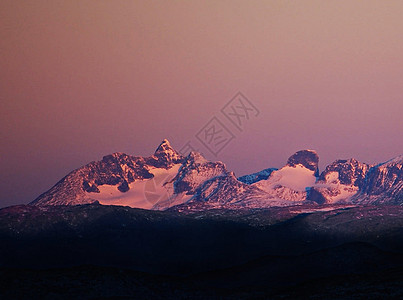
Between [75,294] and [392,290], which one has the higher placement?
[75,294]

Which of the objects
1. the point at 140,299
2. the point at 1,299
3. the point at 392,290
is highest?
the point at 1,299

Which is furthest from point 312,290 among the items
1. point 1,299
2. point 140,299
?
point 1,299

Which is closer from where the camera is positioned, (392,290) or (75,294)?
(392,290)

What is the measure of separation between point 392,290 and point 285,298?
101 ft

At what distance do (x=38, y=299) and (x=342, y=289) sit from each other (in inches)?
3849

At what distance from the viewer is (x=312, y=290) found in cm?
19475

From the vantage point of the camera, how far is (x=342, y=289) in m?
195

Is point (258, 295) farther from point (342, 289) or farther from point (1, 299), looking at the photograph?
point (1, 299)

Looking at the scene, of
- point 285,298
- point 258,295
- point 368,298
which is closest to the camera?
point 368,298

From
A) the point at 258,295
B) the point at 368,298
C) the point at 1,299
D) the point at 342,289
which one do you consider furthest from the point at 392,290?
the point at 1,299

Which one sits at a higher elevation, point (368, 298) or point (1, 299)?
point (1, 299)

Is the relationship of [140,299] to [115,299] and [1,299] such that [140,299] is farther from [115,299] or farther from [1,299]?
[1,299]

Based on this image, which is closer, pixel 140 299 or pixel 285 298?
pixel 285 298

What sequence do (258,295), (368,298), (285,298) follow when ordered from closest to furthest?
(368,298)
(285,298)
(258,295)
